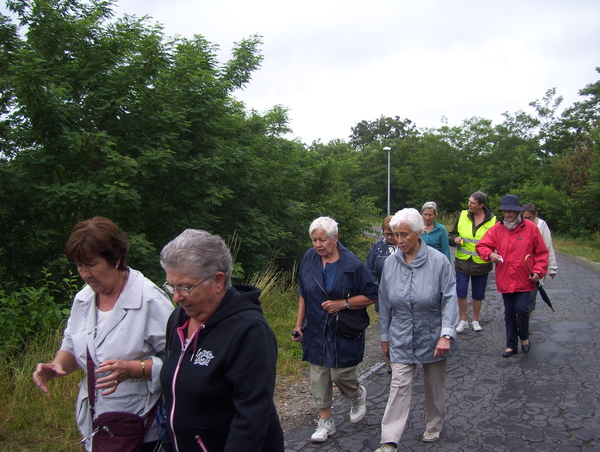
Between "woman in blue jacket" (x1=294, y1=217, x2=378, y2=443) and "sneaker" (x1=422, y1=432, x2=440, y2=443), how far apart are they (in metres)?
0.68

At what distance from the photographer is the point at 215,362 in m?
2.14

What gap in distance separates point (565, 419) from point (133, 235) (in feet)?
18.8

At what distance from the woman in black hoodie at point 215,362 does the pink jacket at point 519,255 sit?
478 centimetres

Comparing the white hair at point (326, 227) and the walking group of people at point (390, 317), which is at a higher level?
the white hair at point (326, 227)

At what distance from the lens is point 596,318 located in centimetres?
824

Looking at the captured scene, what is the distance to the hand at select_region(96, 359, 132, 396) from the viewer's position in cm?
243

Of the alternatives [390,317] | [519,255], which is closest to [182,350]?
[390,317]

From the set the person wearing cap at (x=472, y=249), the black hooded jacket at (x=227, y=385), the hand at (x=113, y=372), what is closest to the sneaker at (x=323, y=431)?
the black hooded jacket at (x=227, y=385)

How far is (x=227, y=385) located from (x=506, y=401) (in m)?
3.73

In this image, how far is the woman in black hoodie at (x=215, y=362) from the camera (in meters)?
2.10

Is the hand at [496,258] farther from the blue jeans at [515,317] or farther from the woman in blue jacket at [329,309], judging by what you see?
the woman in blue jacket at [329,309]

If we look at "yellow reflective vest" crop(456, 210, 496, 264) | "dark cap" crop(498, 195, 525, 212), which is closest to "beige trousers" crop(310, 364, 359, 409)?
"dark cap" crop(498, 195, 525, 212)

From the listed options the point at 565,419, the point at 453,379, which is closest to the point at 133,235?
the point at 453,379

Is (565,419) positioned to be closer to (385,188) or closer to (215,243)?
(215,243)
